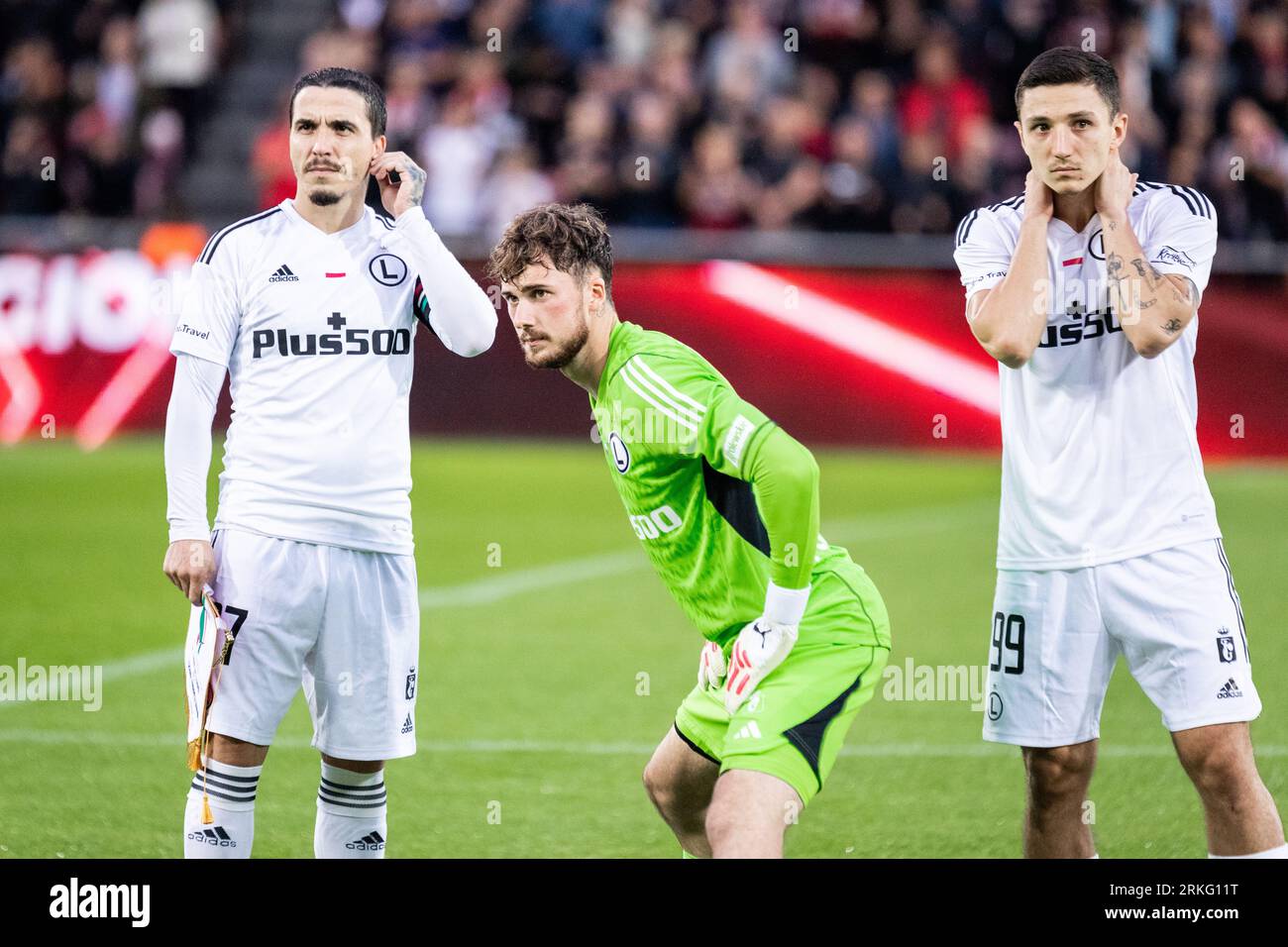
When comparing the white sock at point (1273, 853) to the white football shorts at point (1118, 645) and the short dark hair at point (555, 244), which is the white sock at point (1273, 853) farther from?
the short dark hair at point (555, 244)

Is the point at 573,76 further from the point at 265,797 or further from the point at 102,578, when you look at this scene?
the point at 265,797

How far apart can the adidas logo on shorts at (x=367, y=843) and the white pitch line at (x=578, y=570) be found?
11.9ft

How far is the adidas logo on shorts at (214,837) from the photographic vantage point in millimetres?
5066

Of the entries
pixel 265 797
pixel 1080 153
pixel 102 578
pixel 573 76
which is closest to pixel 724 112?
pixel 573 76

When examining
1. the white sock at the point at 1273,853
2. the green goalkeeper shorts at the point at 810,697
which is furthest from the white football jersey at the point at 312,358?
the white sock at the point at 1273,853

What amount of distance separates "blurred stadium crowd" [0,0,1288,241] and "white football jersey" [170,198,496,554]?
471 inches

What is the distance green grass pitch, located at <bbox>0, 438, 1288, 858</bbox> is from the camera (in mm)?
6539

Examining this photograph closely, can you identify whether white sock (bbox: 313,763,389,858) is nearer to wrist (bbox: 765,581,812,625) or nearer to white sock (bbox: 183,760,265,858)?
white sock (bbox: 183,760,265,858)

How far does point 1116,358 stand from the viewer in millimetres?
4988

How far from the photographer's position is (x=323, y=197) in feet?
17.0

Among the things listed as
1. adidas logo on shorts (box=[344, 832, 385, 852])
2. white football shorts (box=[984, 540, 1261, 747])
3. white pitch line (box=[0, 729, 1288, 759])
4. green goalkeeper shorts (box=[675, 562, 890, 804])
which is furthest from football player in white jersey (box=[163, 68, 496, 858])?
white pitch line (box=[0, 729, 1288, 759])

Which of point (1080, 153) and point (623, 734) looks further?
point (623, 734)

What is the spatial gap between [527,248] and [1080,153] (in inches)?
60.4
